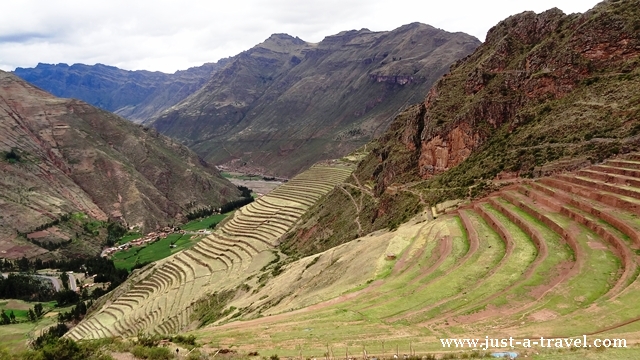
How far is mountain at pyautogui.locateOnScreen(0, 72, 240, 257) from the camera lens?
353 feet

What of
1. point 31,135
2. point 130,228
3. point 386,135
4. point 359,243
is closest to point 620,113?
point 359,243

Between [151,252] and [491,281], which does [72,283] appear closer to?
[151,252]

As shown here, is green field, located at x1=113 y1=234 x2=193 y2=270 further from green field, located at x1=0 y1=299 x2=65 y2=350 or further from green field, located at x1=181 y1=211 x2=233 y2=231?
green field, located at x1=0 y1=299 x2=65 y2=350

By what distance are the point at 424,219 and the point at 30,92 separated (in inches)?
6647

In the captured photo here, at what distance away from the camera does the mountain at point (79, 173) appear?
108 m

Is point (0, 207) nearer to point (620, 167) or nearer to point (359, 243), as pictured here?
point (359, 243)

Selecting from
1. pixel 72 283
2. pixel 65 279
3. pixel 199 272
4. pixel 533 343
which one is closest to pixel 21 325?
pixel 65 279

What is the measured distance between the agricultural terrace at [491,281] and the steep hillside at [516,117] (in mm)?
4950

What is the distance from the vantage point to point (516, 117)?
148ft

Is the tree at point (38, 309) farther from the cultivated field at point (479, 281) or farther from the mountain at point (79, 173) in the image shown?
the cultivated field at point (479, 281)

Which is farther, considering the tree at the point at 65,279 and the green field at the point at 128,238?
the green field at the point at 128,238

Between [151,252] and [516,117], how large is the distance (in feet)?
300

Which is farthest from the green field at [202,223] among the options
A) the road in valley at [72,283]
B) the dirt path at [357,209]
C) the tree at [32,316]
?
the dirt path at [357,209]

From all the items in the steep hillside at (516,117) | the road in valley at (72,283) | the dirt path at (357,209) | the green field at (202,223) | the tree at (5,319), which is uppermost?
the steep hillside at (516,117)
